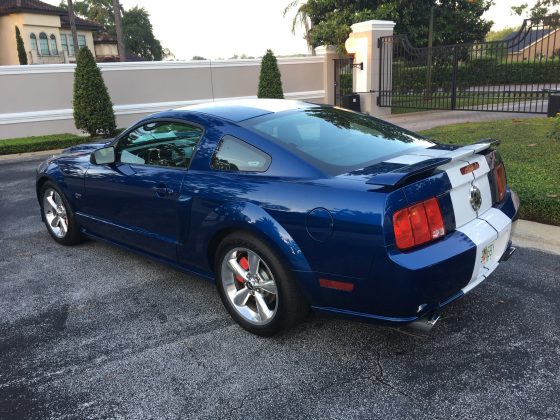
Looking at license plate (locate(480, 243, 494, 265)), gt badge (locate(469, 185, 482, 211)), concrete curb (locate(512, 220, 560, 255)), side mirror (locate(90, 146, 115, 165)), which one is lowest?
concrete curb (locate(512, 220, 560, 255))

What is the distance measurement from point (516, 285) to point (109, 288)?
3292mm

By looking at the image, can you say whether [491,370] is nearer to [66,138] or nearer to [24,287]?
[24,287]

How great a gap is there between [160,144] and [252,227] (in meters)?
1.38

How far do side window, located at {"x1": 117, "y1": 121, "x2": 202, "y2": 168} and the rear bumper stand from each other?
160 centimetres

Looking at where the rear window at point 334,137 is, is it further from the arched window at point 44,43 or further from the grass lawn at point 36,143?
the arched window at point 44,43

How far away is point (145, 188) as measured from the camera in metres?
3.90

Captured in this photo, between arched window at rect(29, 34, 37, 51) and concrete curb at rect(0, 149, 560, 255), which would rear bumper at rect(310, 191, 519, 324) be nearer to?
concrete curb at rect(0, 149, 560, 255)

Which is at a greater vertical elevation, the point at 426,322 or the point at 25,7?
the point at 25,7

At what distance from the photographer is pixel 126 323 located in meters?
3.62

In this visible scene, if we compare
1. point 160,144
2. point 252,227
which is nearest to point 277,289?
point 252,227

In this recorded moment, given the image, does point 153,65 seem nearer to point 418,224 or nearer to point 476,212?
point 476,212

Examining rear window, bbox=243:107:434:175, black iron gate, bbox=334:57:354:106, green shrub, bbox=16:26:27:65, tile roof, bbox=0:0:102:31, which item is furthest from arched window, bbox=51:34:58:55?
rear window, bbox=243:107:434:175

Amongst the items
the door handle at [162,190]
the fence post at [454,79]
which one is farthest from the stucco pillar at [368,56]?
the door handle at [162,190]

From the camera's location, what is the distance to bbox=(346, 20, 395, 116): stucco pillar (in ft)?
52.5
